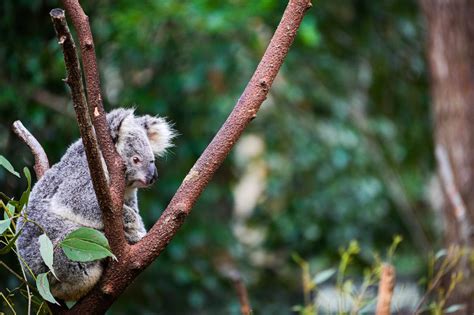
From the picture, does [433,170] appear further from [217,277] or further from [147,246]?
[147,246]

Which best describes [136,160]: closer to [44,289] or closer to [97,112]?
[97,112]

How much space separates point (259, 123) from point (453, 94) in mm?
2383

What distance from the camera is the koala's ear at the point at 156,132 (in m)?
2.65

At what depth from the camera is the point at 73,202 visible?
2410mm

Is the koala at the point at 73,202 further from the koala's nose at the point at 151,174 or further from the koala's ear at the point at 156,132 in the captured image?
the koala's ear at the point at 156,132

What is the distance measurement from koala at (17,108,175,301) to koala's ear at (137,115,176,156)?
0.45 ft

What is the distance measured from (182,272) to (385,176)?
8.33 ft

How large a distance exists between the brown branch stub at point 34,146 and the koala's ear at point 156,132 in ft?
1.22

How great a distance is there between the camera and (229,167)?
22.0 feet

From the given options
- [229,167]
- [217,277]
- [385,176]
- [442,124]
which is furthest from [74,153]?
[385,176]

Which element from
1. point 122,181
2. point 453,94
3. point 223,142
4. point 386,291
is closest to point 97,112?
point 122,181

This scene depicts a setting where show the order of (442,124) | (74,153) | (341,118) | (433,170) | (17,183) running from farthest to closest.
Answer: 1. (433,170)
2. (341,118)
3. (442,124)
4. (17,183)
5. (74,153)

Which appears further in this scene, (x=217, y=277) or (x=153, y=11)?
(x=217, y=277)

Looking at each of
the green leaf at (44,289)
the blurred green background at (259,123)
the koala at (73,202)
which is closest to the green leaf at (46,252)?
the green leaf at (44,289)
